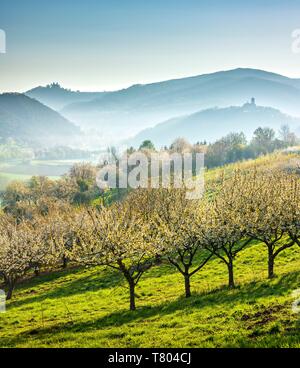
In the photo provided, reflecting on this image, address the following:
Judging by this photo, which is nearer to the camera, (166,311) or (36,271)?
(166,311)

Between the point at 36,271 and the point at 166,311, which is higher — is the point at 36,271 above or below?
below

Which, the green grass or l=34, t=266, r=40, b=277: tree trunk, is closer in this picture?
the green grass

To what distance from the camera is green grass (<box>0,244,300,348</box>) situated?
18.3 meters

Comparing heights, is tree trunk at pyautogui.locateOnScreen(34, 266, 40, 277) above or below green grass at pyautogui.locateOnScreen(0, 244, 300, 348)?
below

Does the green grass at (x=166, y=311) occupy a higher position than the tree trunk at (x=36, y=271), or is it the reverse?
the green grass at (x=166, y=311)

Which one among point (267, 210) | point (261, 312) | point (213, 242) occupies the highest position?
point (267, 210)

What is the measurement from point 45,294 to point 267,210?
29415 mm

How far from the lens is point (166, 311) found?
28.0 m

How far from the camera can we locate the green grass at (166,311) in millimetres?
18297

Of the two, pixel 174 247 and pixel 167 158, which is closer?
pixel 174 247

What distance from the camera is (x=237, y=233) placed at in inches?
1214

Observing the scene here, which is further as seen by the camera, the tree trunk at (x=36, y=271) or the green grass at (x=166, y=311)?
the tree trunk at (x=36, y=271)
